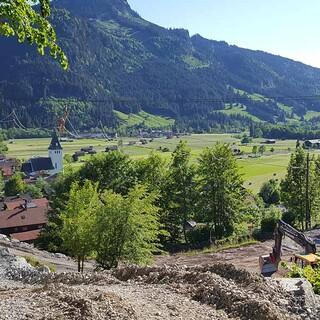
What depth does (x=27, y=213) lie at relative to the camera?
6406 centimetres

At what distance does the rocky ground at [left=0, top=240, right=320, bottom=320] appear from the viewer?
42.1 ft

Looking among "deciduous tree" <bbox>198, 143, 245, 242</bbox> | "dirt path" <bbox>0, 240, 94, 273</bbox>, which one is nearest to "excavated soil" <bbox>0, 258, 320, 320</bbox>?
"dirt path" <bbox>0, 240, 94, 273</bbox>

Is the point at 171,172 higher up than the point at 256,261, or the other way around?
the point at 171,172

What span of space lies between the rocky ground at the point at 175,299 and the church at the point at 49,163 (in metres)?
120

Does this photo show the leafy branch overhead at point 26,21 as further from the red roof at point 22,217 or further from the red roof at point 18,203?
the red roof at point 18,203

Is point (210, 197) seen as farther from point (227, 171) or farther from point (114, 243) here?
point (114, 243)

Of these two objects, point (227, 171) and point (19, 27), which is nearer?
point (19, 27)

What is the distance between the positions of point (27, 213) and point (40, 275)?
4385 centimetres

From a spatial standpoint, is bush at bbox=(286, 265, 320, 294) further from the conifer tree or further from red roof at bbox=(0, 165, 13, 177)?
red roof at bbox=(0, 165, 13, 177)

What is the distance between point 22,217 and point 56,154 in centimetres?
7571

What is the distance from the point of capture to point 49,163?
138 metres

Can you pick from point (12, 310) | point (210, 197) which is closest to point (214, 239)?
point (210, 197)

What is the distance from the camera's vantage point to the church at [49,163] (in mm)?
134875

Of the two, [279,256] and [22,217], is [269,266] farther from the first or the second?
[22,217]
